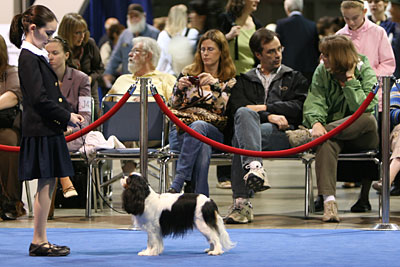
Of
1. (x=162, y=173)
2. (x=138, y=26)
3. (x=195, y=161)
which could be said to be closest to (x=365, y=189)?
(x=195, y=161)

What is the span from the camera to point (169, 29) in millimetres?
9508

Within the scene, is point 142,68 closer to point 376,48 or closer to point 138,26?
point 376,48

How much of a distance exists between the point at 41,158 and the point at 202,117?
2.12 meters

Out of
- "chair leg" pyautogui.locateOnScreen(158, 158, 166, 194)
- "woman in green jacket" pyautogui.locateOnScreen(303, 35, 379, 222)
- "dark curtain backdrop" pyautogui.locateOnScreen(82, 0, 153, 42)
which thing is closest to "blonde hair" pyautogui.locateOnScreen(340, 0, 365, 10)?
"woman in green jacket" pyautogui.locateOnScreen(303, 35, 379, 222)

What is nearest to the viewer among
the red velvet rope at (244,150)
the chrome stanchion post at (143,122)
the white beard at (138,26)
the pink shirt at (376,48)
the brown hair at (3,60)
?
the red velvet rope at (244,150)

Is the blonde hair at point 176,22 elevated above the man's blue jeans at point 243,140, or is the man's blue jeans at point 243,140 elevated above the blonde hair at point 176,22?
the blonde hair at point 176,22

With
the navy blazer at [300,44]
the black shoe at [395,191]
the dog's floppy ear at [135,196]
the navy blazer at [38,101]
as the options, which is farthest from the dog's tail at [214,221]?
the navy blazer at [300,44]

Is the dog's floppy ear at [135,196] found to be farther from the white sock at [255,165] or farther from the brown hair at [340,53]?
the brown hair at [340,53]

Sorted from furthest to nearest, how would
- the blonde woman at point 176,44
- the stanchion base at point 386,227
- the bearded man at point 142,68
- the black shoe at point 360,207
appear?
1. the blonde woman at point 176,44
2. the bearded man at point 142,68
3. the black shoe at point 360,207
4. the stanchion base at point 386,227

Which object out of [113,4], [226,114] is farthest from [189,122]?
[113,4]

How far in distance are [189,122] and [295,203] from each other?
159cm

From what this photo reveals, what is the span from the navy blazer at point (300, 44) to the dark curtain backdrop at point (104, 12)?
354 cm

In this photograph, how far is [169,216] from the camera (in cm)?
492

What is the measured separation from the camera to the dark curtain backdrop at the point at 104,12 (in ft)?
39.0
